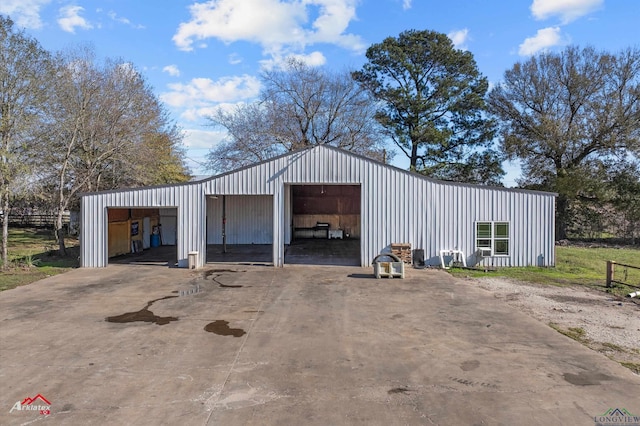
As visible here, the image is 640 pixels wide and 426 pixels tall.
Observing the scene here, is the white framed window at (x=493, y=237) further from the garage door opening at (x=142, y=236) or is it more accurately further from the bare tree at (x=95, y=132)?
the bare tree at (x=95, y=132)

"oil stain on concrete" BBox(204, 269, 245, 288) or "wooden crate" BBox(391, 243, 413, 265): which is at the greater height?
"wooden crate" BBox(391, 243, 413, 265)

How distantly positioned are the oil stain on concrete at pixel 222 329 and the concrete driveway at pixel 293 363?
19mm

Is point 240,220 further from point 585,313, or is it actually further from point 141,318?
point 585,313

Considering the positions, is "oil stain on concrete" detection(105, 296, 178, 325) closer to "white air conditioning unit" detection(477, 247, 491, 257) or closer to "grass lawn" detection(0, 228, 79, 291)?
"grass lawn" detection(0, 228, 79, 291)

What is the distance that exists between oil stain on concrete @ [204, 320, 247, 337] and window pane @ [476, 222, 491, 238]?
10883 mm

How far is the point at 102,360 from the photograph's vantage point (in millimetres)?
6074

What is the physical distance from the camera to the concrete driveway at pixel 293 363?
462cm

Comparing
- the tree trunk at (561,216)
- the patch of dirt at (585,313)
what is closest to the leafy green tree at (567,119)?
the tree trunk at (561,216)

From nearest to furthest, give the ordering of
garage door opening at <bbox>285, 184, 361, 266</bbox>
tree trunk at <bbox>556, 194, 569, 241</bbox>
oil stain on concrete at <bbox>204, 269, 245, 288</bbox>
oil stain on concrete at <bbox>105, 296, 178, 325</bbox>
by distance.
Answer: oil stain on concrete at <bbox>105, 296, 178, 325</bbox> < oil stain on concrete at <bbox>204, 269, 245, 288</bbox> < garage door opening at <bbox>285, 184, 361, 266</bbox> < tree trunk at <bbox>556, 194, 569, 241</bbox>

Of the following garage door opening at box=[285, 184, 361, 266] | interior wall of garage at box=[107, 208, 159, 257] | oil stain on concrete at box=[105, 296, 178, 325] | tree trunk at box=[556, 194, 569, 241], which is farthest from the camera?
tree trunk at box=[556, 194, 569, 241]

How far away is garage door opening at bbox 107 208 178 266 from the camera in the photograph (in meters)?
17.1

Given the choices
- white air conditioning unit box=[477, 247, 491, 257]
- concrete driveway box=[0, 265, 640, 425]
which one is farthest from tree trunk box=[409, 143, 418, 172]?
concrete driveway box=[0, 265, 640, 425]

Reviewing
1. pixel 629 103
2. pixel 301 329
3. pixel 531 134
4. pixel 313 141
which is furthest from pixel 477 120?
pixel 301 329

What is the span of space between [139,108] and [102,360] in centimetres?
1887
